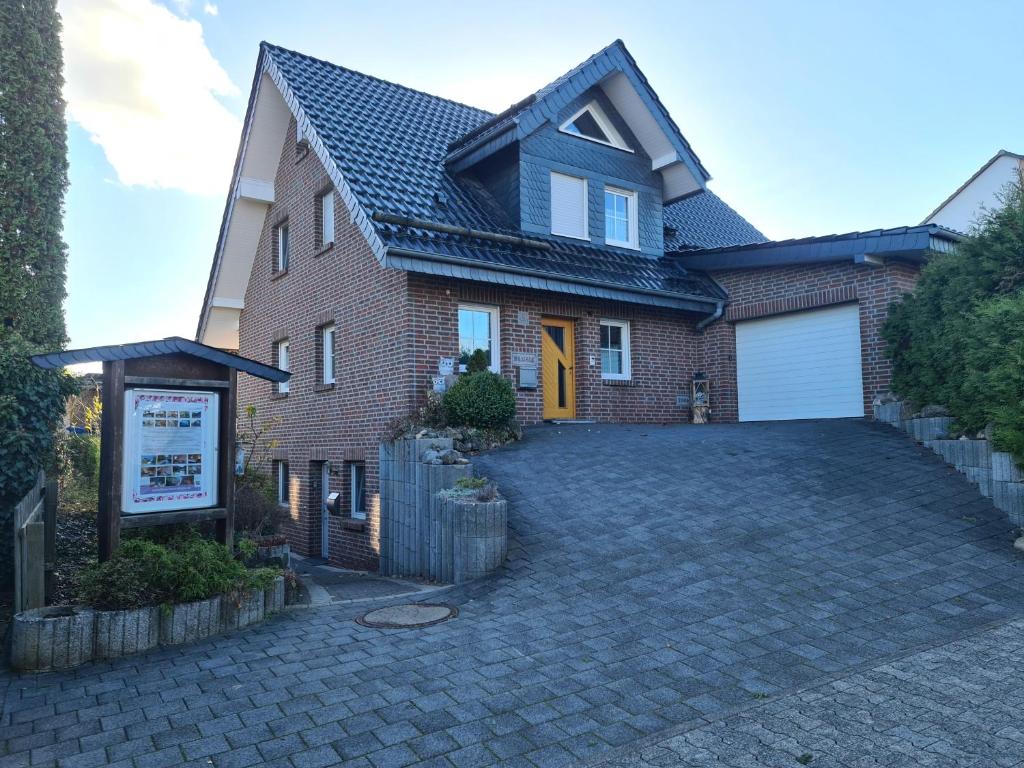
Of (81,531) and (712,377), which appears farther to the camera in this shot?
(712,377)

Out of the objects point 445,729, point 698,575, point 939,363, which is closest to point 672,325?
point 939,363

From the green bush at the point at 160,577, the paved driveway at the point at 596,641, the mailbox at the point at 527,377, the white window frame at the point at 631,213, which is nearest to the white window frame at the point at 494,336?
the mailbox at the point at 527,377

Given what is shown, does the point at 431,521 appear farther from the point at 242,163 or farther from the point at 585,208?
the point at 242,163

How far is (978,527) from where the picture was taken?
761 cm

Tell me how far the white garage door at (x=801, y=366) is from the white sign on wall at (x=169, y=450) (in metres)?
10.9

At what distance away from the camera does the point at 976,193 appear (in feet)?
92.5

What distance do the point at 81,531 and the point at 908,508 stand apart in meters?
10.6

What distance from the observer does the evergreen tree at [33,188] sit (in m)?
8.77

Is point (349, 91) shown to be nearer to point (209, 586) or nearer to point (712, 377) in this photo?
point (712, 377)

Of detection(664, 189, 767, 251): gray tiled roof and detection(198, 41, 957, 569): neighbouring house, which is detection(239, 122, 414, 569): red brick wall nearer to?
detection(198, 41, 957, 569): neighbouring house

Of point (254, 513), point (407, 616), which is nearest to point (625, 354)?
point (254, 513)

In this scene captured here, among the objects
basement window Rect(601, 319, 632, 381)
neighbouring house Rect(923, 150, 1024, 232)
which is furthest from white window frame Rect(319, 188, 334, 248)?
neighbouring house Rect(923, 150, 1024, 232)

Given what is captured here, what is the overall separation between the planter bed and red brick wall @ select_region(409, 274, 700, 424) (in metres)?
5.75

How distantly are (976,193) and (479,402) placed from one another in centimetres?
2662
